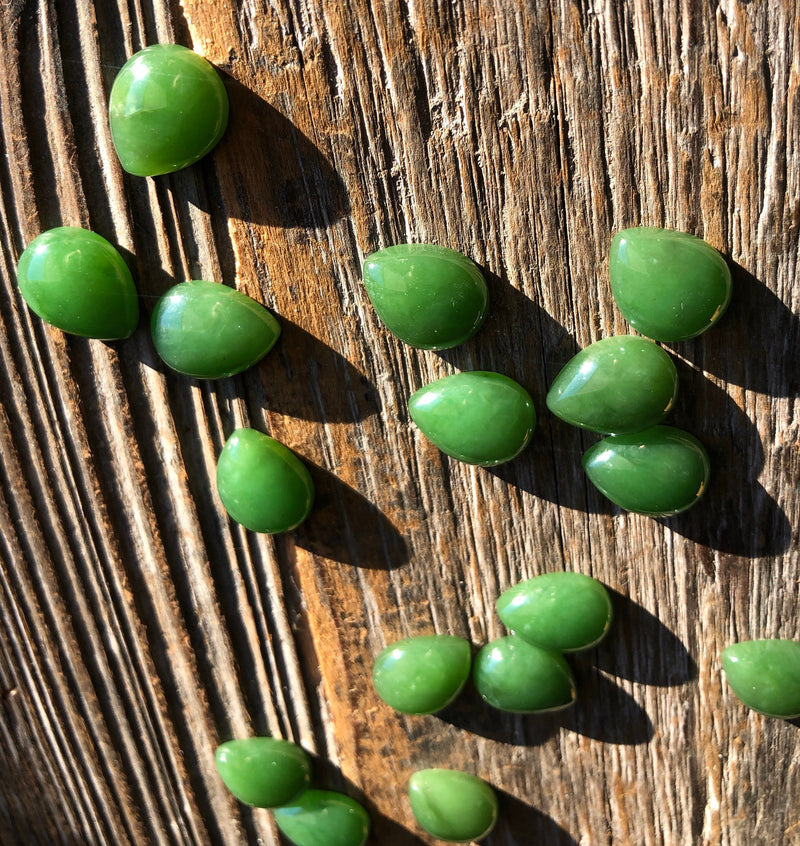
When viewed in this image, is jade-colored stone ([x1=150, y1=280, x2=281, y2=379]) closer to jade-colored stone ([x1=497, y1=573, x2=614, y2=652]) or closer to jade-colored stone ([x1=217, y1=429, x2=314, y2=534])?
jade-colored stone ([x1=217, y1=429, x2=314, y2=534])

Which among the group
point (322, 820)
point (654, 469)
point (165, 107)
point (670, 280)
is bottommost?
point (322, 820)

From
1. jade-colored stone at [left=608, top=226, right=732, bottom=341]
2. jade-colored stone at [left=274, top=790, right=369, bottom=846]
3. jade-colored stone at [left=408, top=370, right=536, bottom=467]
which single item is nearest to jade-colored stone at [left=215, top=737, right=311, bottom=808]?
jade-colored stone at [left=274, top=790, right=369, bottom=846]

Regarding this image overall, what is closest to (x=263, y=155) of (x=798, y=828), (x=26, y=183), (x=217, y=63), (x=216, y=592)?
(x=217, y=63)

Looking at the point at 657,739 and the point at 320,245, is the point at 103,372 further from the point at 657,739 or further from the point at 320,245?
the point at 657,739

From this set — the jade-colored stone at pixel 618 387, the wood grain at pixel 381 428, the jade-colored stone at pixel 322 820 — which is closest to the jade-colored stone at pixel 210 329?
the wood grain at pixel 381 428

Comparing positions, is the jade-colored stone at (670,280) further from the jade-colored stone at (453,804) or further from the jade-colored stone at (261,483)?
the jade-colored stone at (453,804)

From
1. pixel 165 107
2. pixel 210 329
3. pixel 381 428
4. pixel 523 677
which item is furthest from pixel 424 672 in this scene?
pixel 165 107

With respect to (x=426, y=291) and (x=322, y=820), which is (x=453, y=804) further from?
(x=426, y=291)
